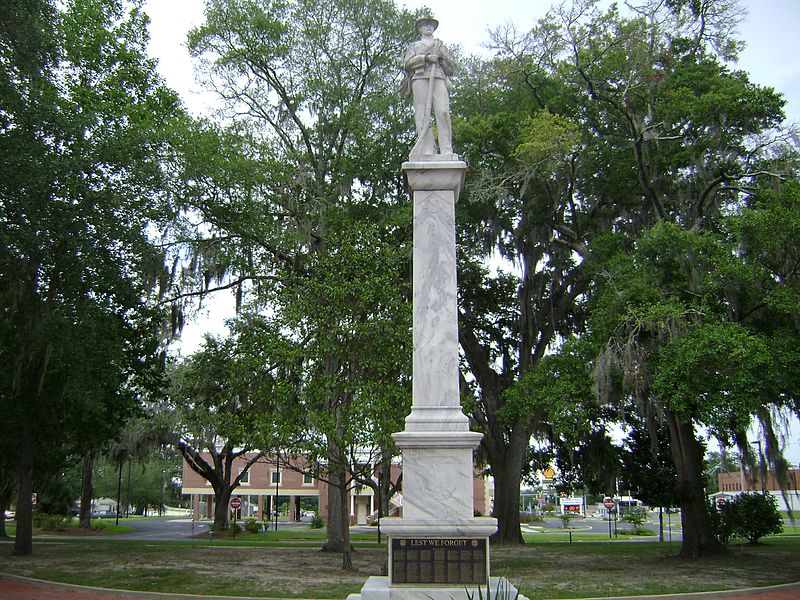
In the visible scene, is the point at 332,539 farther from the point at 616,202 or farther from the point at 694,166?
the point at 694,166

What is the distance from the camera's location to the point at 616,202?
2459 centimetres

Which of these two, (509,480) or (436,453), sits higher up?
(436,453)

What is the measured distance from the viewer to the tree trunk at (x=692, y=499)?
2173 centimetres

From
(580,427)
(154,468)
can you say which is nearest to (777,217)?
(580,427)

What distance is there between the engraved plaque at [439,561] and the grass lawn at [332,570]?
523 centimetres

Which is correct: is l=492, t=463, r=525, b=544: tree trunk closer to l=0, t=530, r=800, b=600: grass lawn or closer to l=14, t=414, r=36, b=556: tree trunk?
l=0, t=530, r=800, b=600: grass lawn

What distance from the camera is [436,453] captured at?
9633mm

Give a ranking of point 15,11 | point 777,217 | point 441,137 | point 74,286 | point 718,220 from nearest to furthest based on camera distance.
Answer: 1. point 441,137
2. point 15,11
3. point 777,217
4. point 74,286
5. point 718,220

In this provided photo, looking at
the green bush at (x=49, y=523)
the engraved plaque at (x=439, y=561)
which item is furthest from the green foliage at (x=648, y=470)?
the green bush at (x=49, y=523)

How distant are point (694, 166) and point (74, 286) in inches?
663

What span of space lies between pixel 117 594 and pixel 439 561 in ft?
26.9

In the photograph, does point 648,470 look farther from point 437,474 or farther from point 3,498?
point 3,498

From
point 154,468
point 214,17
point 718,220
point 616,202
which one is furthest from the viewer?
point 154,468

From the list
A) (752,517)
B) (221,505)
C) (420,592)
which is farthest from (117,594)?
(221,505)
